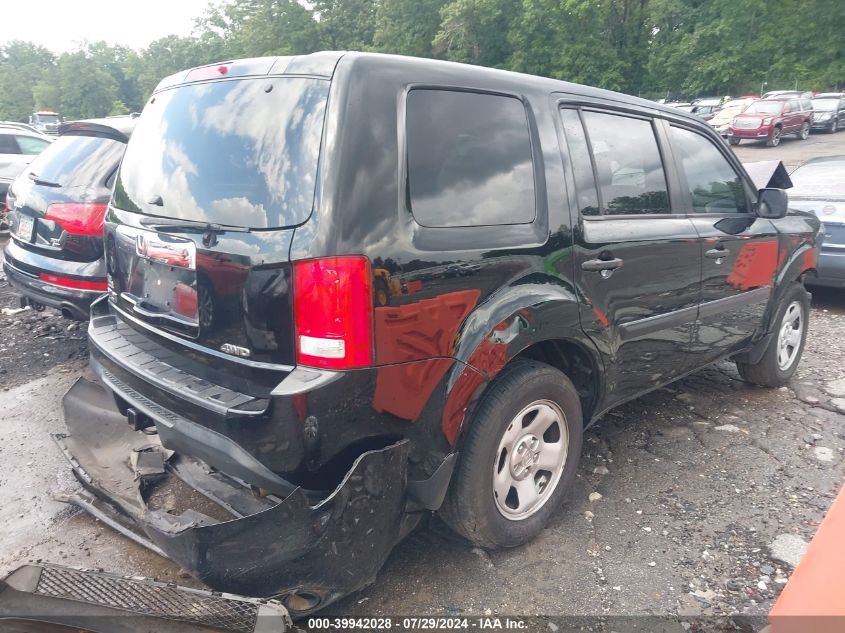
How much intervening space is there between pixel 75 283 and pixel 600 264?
3.66 meters

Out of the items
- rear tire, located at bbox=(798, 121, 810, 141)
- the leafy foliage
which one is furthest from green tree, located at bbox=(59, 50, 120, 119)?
rear tire, located at bbox=(798, 121, 810, 141)

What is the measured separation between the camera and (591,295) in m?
2.79

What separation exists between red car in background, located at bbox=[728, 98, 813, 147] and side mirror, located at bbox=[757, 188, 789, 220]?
23.5m

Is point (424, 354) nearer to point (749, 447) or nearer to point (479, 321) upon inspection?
A: point (479, 321)

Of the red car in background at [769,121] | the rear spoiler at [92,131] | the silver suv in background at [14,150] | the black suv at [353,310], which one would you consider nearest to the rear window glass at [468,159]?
the black suv at [353,310]

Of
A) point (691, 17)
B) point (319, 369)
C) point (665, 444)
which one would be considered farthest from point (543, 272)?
point (691, 17)

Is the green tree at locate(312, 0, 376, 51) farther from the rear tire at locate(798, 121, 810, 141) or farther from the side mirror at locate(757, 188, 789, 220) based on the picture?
the side mirror at locate(757, 188, 789, 220)

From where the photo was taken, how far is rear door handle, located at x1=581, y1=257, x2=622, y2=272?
2746 millimetres

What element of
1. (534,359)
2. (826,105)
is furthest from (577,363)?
(826,105)

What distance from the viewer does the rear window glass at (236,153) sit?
6.76ft

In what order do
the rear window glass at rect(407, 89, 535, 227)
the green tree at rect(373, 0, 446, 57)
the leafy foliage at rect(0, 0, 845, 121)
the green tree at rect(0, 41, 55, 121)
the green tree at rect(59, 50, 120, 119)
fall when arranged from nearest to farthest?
the rear window glass at rect(407, 89, 535, 227) → the leafy foliage at rect(0, 0, 845, 121) → the green tree at rect(373, 0, 446, 57) → the green tree at rect(59, 50, 120, 119) → the green tree at rect(0, 41, 55, 121)

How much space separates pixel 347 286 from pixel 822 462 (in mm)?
3163

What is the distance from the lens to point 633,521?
298 centimetres

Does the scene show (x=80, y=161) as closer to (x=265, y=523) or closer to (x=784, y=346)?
(x=265, y=523)
